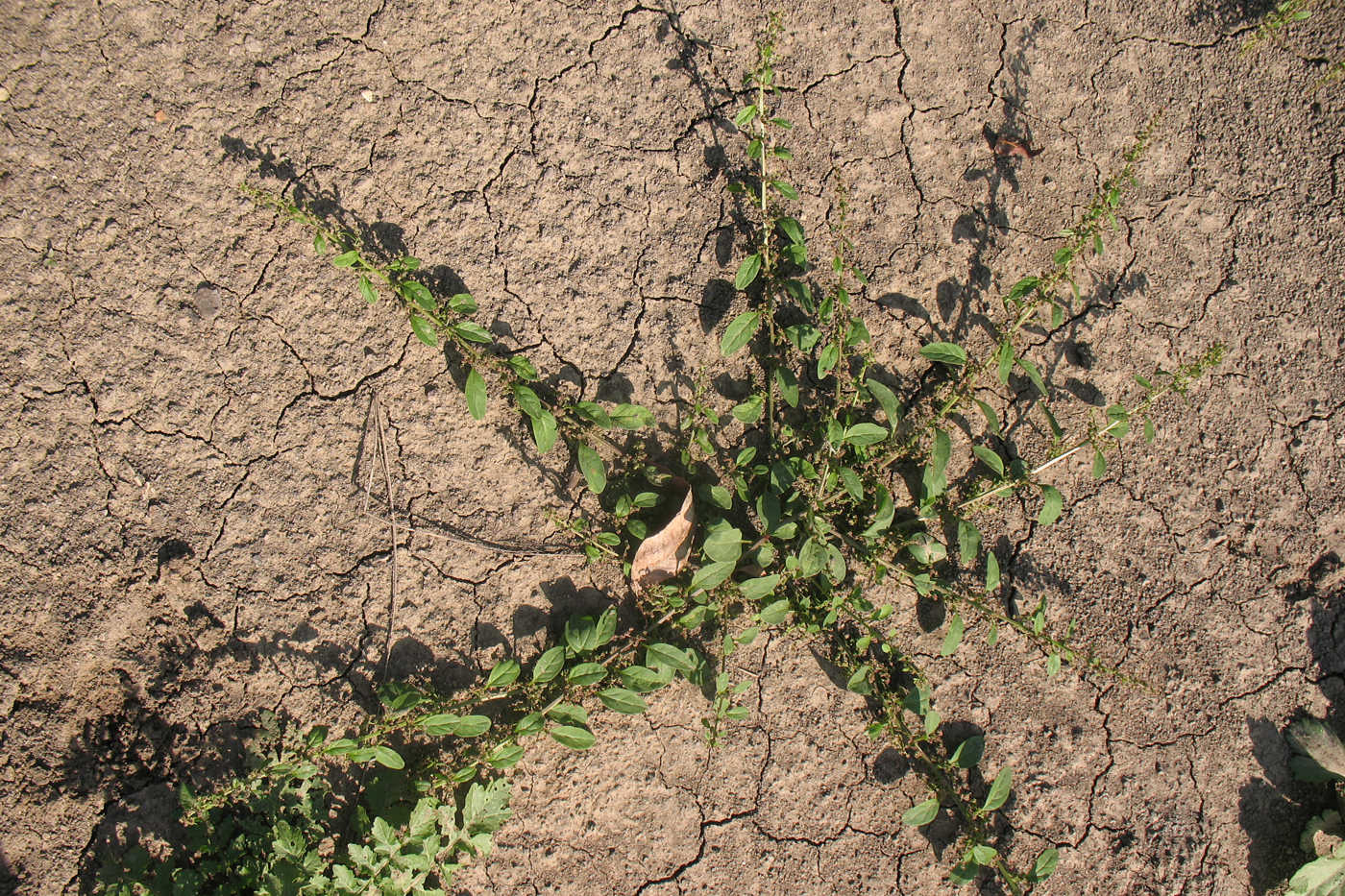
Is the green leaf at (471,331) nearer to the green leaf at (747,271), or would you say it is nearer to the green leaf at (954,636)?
the green leaf at (747,271)

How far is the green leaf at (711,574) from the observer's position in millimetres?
2568

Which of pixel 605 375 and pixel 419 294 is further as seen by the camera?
pixel 605 375

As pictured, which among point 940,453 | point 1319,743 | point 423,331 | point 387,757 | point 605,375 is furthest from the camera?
point 1319,743

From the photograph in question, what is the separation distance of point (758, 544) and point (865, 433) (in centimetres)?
49

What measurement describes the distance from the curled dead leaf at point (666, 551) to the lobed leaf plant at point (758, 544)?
0.13 ft

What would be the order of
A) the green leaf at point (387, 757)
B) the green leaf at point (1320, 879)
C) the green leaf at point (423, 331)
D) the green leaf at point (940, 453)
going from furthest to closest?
the green leaf at point (1320, 879) → the green leaf at point (940, 453) → the green leaf at point (423, 331) → the green leaf at point (387, 757)

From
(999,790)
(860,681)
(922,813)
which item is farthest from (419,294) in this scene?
(999,790)

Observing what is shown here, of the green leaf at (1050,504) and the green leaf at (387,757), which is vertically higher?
the green leaf at (387,757)

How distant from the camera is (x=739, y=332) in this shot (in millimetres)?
2680

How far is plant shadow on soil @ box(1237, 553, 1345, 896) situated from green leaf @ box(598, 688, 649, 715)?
2204mm

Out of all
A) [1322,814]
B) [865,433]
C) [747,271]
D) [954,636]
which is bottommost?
[1322,814]

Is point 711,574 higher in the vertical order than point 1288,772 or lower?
higher

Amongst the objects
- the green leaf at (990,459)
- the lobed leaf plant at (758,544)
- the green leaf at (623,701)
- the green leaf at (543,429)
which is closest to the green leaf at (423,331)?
the lobed leaf plant at (758,544)

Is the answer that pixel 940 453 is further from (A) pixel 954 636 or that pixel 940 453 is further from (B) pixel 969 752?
(B) pixel 969 752
